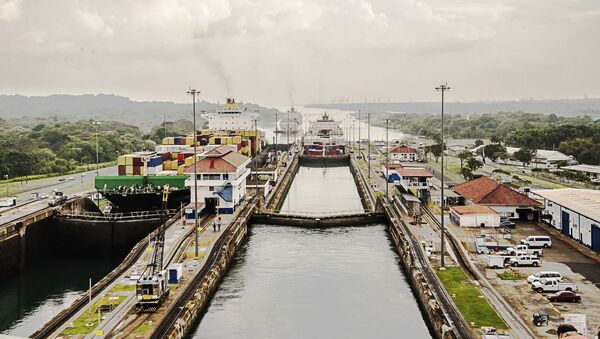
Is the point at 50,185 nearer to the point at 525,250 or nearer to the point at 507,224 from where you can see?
the point at 507,224

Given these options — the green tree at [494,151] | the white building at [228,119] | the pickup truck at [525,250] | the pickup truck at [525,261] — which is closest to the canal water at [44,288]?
the pickup truck at [525,261]

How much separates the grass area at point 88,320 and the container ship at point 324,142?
87.8 meters

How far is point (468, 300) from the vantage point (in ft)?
74.8

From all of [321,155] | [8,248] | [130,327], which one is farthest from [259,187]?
[321,155]

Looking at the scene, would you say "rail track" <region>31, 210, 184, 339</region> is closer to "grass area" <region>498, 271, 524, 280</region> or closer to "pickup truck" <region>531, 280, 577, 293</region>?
"grass area" <region>498, 271, 524, 280</region>

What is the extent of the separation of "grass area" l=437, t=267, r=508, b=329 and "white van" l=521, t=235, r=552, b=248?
6.54 meters

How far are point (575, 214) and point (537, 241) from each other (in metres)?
4.06

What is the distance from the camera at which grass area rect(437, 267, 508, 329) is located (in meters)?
20.5

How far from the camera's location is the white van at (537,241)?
104ft

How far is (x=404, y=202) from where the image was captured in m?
48.0

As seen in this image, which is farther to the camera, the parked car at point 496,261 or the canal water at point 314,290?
the parked car at point 496,261

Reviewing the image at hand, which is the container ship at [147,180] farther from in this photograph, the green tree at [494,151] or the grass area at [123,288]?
the green tree at [494,151]

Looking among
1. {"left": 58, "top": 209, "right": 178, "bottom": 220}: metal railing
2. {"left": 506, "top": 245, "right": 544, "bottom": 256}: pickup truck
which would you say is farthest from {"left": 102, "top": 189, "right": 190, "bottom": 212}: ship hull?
{"left": 506, "top": 245, "right": 544, "bottom": 256}: pickup truck

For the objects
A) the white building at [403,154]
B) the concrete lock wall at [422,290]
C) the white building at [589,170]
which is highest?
the white building at [403,154]
